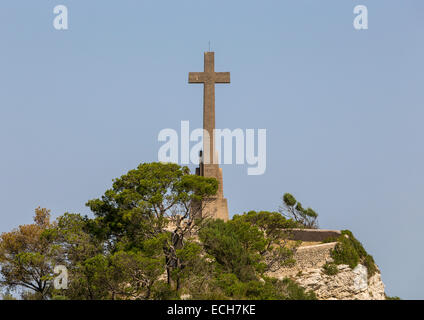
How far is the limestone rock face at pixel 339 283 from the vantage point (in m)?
36.9

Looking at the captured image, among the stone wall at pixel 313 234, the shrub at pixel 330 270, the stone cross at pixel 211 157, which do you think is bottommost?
the shrub at pixel 330 270

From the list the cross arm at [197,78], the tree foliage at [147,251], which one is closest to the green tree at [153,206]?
the tree foliage at [147,251]

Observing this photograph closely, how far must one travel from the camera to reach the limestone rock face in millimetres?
36906

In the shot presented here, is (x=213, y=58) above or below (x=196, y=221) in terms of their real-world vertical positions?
above

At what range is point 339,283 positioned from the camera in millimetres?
37531

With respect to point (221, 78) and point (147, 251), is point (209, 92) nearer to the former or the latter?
point (221, 78)

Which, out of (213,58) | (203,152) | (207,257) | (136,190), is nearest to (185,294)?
(207,257)

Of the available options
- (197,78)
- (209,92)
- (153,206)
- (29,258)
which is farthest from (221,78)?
(29,258)

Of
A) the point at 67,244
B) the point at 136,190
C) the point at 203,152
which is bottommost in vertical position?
the point at 67,244

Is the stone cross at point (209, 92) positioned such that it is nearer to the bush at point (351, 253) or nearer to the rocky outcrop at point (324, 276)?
the rocky outcrop at point (324, 276)

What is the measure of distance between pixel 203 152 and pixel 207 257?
690cm

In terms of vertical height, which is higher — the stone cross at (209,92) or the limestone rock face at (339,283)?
the stone cross at (209,92)
